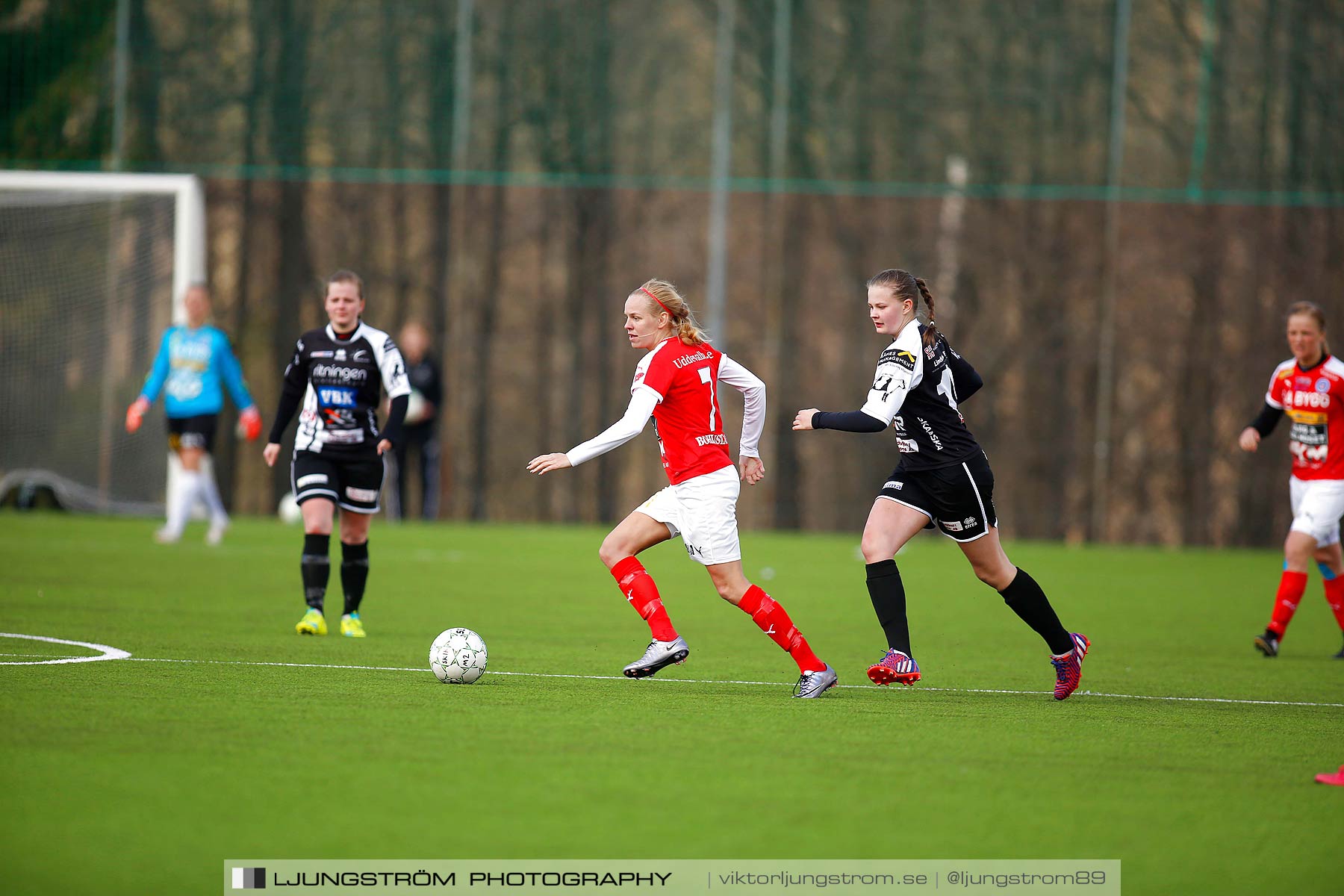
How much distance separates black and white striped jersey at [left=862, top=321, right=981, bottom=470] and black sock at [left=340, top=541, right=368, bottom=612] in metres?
3.53

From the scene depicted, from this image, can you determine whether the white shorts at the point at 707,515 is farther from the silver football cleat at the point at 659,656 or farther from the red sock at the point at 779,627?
the silver football cleat at the point at 659,656

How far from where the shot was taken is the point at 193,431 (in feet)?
46.6

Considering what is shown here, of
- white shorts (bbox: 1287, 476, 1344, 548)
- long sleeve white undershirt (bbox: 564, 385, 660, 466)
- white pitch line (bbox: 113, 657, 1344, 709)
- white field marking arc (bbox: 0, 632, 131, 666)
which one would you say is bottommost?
white pitch line (bbox: 113, 657, 1344, 709)

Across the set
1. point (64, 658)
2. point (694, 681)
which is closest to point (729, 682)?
point (694, 681)

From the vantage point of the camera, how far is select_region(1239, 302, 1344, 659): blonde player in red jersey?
31.0 feet

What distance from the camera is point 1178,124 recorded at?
68.4ft

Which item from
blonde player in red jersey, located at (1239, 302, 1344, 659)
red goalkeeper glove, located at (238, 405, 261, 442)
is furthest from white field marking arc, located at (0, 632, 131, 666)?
blonde player in red jersey, located at (1239, 302, 1344, 659)

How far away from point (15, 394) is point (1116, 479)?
14364 millimetres

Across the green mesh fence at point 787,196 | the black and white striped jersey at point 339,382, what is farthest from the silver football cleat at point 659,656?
the green mesh fence at point 787,196

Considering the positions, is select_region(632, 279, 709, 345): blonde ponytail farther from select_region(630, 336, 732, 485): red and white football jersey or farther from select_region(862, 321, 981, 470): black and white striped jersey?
select_region(862, 321, 981, 470): black and white striped jersey

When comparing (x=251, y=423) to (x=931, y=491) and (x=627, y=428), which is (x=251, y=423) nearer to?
(x=627, y=428)

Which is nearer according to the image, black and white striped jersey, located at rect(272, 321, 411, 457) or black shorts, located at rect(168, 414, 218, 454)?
black and white striped jersey, located at rect(272, 321, 411, 457)

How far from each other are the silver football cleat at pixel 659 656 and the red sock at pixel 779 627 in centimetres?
40

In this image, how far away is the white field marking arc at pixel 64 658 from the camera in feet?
22.7
